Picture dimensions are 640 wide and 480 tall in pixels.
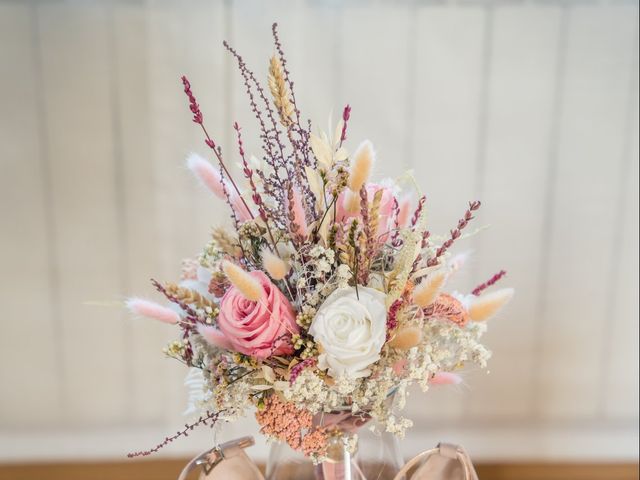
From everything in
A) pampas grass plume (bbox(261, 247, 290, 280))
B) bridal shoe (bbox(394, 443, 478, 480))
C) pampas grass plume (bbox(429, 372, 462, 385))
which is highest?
pampas grass plume (bbox(261, 247, 290, 280))

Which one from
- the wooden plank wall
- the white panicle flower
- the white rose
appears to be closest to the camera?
the white rose

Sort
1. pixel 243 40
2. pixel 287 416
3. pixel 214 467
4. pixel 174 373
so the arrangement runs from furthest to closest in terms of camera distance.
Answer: pixel 174 373
pixel 243 40
pixel 214 467
pixel 287 416

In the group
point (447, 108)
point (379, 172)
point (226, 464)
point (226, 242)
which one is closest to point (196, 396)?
point (226, 464)

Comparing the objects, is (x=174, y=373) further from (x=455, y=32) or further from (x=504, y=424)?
(x=455, y=32)

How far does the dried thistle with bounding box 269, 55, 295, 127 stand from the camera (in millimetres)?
724

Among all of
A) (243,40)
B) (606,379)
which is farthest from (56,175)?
(606,379)

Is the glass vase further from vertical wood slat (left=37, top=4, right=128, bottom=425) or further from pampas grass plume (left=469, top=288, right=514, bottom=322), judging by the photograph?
vertical wood slat (left=37, top=4, right=128, bottom=425)

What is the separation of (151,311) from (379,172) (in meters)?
0.65

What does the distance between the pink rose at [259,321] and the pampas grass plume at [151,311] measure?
9 centimetres

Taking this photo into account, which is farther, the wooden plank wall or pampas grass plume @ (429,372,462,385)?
the wooden plank wall

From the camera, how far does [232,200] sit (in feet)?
2.63

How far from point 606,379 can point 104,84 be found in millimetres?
1364

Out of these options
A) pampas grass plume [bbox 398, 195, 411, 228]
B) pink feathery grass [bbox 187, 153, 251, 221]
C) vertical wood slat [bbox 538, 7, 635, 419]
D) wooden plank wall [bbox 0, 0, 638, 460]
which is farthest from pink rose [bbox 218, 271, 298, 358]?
vertical wood slat [bbox 538, 7, 635, 419]

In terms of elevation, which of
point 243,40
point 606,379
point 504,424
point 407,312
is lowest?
point 504,424
